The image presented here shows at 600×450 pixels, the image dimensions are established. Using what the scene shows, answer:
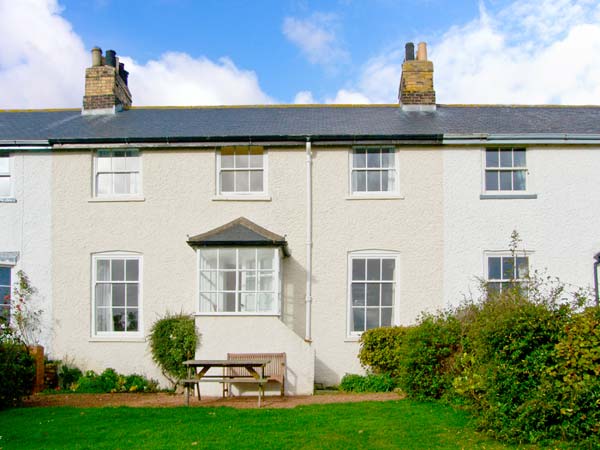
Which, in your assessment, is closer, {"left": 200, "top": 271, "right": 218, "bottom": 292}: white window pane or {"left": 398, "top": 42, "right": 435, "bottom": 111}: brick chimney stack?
{"left": 200, "top": 271, "right": 218, "bottom": 292}: white window pane

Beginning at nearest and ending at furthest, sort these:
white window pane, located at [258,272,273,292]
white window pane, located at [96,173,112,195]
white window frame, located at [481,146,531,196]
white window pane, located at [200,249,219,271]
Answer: white window pane, located at [200,249,219,271] → white window pane, located at [258,272,273,292] → white window frame, located at [481,146,531,196] → white window pane, located at [96,173,112,195]

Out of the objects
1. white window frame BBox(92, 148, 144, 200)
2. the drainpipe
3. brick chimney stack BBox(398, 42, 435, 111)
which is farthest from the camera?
brick chimney stack BBox(398, 42, 435, 111)

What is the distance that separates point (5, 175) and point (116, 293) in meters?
4.12

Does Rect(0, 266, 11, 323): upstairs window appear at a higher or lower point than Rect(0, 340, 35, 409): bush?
higher

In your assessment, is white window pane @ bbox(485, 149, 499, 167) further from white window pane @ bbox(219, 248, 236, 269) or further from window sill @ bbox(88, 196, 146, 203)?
window sill @ bbox(88, 196, 146, 203)

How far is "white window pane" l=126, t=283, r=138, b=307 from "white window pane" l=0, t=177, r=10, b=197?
3.93m

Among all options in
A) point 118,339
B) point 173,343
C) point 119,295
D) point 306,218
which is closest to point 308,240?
point 306,218

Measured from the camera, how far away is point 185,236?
14438 millimetres

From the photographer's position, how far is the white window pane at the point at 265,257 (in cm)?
1342

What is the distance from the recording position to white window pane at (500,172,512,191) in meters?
14.6

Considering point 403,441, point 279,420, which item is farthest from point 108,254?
point 403,441

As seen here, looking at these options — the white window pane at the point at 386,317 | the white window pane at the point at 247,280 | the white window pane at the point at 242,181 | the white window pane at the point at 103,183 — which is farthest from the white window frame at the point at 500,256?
the white window pane at the point at 103,183

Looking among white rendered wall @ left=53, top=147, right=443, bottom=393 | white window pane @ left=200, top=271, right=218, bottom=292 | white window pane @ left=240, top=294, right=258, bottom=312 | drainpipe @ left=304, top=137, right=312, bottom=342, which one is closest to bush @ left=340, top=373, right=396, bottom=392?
white rendered wall @ left=53, top=147, right=443, bottom=393

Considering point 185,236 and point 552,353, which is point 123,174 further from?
point 552,353
